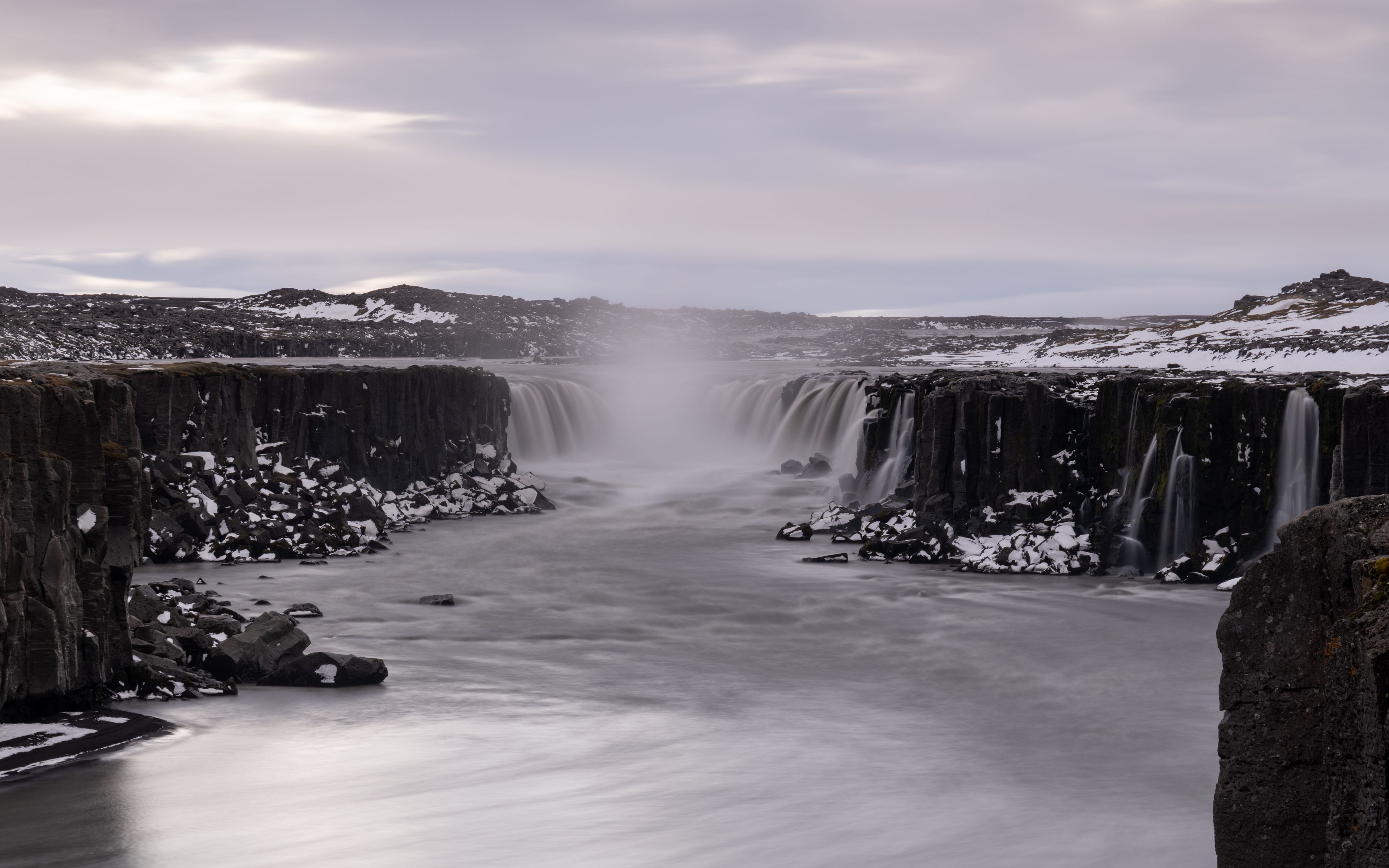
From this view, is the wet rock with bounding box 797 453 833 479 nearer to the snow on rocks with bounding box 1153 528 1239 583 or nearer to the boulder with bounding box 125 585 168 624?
the snow on rocks with bounding box 1153 528 1239 583

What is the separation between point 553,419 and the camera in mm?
48188

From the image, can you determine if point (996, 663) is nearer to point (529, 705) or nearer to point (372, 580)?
point (529, 705)

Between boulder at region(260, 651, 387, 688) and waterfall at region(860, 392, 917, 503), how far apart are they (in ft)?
60.0

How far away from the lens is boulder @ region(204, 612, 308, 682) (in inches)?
608

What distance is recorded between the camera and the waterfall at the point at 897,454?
3188 cm

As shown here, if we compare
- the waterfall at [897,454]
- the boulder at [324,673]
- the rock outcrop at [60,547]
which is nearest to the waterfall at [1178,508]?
the waterfall at [897,454]

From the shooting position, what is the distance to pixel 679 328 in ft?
457

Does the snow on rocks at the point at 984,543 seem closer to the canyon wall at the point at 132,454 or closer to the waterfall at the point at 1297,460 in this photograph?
the waterfall at the point at 1297,460

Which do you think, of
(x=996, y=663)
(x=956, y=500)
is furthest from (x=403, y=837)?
(x=956, y=500)

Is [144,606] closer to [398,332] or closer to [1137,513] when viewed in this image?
[1137,513]

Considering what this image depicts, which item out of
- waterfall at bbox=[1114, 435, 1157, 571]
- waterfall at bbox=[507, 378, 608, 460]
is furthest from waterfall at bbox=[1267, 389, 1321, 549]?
waterfall at bbox=[507, 378, 608, 460]

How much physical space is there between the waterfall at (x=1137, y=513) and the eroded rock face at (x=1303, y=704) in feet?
61.1

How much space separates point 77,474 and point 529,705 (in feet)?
19.7

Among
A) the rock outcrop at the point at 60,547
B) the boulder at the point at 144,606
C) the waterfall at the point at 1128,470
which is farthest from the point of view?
the waterfall at the point at 1128,470
